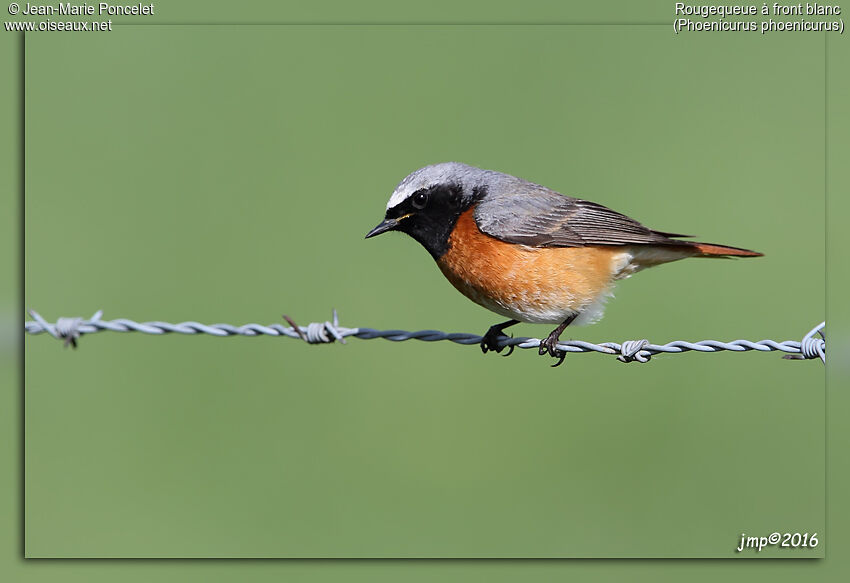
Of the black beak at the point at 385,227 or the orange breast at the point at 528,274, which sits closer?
the orange breast at the point at 528,274

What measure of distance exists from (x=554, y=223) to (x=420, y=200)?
2.77 ft

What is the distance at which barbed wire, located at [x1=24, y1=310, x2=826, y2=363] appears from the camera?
4.16 metres

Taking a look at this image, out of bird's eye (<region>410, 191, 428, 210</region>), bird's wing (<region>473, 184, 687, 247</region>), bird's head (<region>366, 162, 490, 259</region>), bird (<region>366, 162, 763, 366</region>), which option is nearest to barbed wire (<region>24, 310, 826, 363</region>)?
bird (<region>366, 162, 763, 366</region>)

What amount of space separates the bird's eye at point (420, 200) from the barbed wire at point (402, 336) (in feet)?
3.26

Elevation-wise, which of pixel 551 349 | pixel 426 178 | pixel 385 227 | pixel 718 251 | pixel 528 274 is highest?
pixel 426 178

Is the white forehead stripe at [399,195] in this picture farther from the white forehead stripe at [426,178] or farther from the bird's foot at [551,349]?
the bird's foot at [551,349]

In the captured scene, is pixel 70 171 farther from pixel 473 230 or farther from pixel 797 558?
pixel 797 558

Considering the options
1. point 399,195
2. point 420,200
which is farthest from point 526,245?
point 399,195

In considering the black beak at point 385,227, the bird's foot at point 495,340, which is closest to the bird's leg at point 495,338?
the bird's foot at point 495,340

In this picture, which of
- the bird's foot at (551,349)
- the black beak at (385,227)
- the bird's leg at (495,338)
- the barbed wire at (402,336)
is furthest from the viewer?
the bird's leg at (495,338)

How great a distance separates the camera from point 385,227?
5.62 metres

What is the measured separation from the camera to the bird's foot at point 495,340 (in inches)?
224

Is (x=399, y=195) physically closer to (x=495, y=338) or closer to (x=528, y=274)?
(x=528, y=274)

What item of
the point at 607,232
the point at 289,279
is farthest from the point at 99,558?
the point at 607,232
